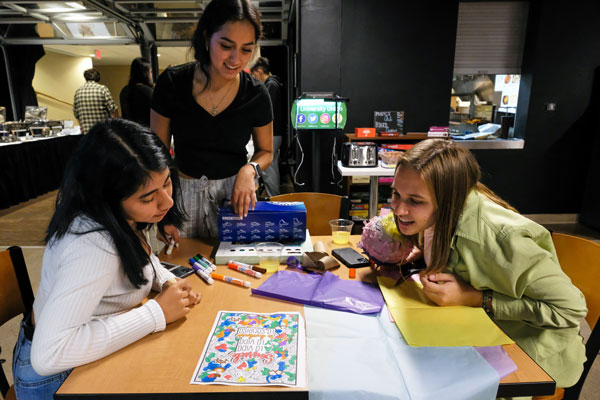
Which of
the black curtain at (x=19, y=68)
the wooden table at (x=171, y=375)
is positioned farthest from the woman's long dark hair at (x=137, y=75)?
the black curtain at (x=19, y=68)

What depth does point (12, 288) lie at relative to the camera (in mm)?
1273

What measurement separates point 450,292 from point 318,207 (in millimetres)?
1186

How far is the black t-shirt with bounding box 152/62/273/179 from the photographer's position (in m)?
1.54

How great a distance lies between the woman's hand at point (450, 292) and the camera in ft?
3.44

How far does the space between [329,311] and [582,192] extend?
15.3 feet

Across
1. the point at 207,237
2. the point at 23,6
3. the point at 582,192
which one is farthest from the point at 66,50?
the point at 582,192

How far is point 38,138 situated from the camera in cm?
535

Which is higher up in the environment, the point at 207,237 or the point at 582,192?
the point at 207,237

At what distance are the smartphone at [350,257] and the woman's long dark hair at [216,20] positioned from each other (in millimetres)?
840

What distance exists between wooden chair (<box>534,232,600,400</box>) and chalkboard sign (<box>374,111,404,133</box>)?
9.11ft

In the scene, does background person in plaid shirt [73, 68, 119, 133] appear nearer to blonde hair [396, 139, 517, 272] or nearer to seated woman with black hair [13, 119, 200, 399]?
seated woman with black hair [13, 119, 200, 399]

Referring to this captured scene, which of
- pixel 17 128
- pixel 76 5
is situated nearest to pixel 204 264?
pixel 17 128

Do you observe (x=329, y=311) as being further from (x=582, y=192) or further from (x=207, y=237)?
(x=582, y=192)

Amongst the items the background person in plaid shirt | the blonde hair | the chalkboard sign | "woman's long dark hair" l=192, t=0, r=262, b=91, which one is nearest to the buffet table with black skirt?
the background person in plaid shirt
